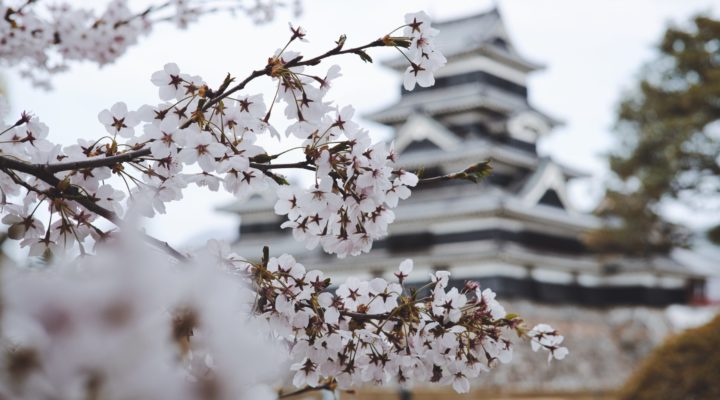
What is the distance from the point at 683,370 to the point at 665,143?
13459mm

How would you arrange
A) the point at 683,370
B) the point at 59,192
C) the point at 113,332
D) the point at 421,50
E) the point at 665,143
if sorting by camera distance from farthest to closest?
the point at 665,143 → the point at 683,370 → the point at 421,50 → the point at 59,192 → the point at 113,332

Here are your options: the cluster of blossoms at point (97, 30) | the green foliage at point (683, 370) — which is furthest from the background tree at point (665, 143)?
the cluster of blossoms at point (97, 30)

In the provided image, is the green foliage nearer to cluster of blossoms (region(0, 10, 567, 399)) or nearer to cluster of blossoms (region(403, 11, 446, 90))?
cluster of blossoms (region(0, 10, 567, 399))

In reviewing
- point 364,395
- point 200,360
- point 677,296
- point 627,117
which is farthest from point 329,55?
point 677,296

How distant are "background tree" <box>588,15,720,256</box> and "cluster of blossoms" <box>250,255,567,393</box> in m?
18.3

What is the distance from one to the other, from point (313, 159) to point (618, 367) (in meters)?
20.7

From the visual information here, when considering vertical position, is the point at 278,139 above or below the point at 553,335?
above

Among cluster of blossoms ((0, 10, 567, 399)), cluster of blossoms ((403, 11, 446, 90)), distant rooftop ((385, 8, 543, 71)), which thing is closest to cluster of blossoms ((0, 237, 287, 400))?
cluster of blossoms ((0, 10, 567, 399))

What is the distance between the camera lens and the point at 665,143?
1898 centimetres

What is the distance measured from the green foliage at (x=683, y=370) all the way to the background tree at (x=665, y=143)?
487 inches

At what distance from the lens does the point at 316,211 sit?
2.06m

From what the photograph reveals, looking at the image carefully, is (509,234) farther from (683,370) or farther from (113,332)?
(113,332)

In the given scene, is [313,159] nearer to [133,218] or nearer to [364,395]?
[133,218]

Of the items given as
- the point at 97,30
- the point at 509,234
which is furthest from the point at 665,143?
the point at 97,30
